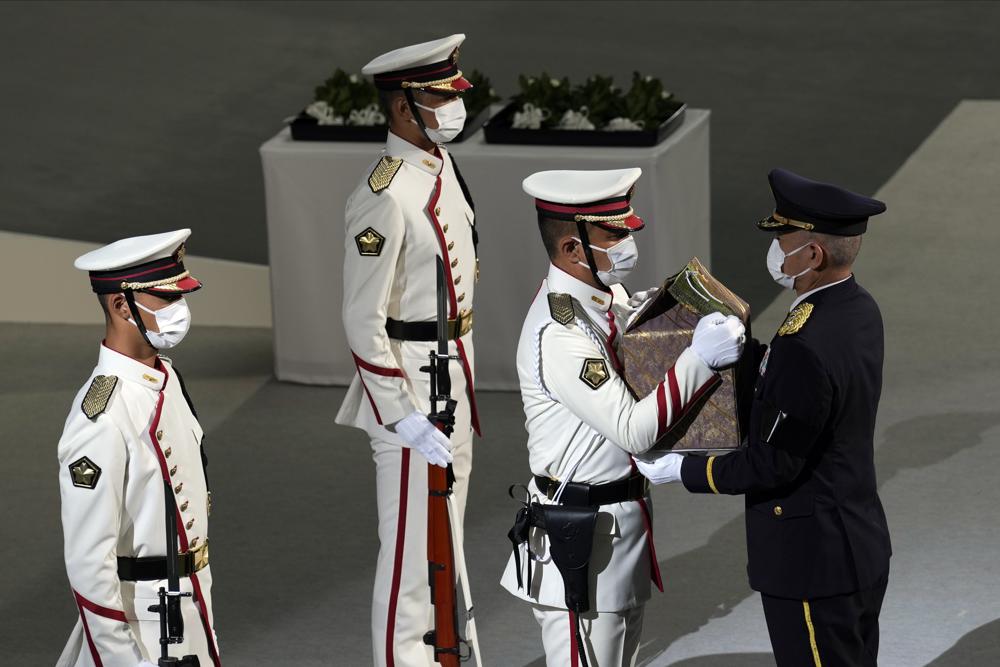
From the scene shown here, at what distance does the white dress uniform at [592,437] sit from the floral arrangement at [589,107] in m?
3.39

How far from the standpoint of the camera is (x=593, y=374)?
12.3ft

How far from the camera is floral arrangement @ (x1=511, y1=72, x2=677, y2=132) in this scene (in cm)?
737

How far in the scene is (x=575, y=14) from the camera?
14430 millimetres

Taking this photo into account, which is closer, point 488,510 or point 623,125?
point 488,510

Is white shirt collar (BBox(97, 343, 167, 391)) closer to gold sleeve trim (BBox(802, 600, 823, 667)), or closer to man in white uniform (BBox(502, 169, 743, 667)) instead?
man in white uniform (BBox(502, 169, 743, 667))

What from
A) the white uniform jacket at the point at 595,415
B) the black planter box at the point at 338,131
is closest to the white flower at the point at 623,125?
the black planter box at the point at 338,131

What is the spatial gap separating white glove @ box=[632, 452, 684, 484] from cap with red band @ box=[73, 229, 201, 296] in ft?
3.53

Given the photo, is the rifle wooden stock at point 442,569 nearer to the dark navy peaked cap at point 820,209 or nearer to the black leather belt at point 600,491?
the black leather belt at point 600,491

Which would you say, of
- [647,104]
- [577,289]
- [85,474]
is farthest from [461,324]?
[647,104]

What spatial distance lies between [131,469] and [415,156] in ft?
4.96

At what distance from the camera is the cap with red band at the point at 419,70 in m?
4.70

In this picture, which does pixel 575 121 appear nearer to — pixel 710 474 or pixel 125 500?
pixel 710 474

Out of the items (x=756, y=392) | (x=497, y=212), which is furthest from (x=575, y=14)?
(x=756, y=392)

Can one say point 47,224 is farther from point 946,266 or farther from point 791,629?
point 791,629
